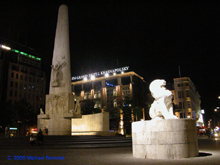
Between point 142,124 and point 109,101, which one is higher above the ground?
point 109,101

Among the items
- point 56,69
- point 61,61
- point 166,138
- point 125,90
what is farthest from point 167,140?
point 125,90

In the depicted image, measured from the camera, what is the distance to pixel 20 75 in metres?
75.8

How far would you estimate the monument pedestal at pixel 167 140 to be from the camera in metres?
9.82

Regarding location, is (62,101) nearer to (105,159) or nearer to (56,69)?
(56,69)

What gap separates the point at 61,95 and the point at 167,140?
18.7 m

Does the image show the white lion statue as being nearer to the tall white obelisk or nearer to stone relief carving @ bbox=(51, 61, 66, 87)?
the tall white obelisk

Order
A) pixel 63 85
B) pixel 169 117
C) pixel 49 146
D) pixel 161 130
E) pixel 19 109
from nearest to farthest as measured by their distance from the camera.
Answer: pixel 161 130
pixel 169 117
pixel 49 146
pixel 63 85
pixel 19 109

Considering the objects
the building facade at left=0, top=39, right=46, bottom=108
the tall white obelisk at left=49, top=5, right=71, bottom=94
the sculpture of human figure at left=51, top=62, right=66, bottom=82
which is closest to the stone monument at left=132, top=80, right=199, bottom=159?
the tall white obelisk at left=49, top=5, right=71, bottom=94

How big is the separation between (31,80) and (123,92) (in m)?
34.0

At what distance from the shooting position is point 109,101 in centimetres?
8775

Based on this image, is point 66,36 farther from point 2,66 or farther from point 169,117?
point 2,66

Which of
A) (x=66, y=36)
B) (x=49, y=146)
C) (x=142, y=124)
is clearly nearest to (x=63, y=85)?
(x=66, y=36)

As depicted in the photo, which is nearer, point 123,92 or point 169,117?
point 169,117

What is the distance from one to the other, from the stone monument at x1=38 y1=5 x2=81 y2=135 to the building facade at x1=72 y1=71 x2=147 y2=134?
2107 inches
